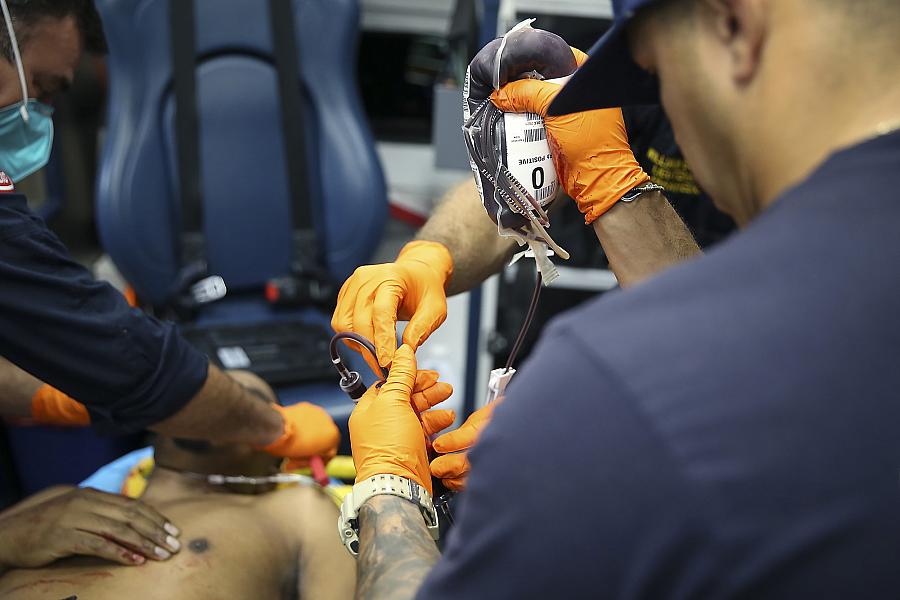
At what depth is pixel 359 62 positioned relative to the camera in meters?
3.08

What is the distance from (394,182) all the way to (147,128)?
1.10m

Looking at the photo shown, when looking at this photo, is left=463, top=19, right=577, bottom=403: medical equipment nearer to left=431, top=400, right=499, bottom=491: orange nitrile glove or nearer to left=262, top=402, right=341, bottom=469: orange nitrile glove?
left=431, top=400, right=499, bottom=491: orange nitrile glove

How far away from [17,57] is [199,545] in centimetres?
84

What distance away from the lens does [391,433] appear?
3.43 ft

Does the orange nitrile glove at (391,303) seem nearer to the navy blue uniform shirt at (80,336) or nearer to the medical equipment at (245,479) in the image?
the navy blue uniform shirt at (80,336)

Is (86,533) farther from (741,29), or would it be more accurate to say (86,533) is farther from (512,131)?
(741,29)

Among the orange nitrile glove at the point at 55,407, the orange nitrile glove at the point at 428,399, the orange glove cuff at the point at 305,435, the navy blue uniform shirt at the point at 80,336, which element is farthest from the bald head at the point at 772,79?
the orange nitrile glove at the point at 55,407

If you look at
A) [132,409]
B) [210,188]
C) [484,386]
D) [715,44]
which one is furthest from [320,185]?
[715,44]

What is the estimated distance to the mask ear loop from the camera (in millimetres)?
1246

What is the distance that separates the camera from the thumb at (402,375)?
1089 mm

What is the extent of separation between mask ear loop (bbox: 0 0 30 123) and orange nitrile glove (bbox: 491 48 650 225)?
2.66 ft

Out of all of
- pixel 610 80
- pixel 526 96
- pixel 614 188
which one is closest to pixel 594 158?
pixel 614 188

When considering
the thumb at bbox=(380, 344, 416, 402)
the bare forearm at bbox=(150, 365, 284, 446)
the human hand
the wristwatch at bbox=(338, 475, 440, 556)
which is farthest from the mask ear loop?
the wristwatch at bbox=(338, 475, 440, 556)

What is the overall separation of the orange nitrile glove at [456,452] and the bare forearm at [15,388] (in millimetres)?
1032
